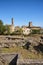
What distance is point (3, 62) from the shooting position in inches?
279

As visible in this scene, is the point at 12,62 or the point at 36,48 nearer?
the point at 12,62

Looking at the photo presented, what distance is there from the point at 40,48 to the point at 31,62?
720cm

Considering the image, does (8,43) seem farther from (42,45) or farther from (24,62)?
(24,62)

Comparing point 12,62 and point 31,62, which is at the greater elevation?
point 31,62

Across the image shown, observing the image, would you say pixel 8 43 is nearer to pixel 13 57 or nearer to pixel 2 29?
pixel 13 57

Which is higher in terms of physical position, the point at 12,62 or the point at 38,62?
the point at 38,62

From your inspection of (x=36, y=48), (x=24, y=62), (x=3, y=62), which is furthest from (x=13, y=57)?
(x=36, y=48)

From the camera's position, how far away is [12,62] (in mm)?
7562

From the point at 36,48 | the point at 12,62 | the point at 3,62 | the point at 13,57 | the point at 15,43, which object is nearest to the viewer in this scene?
the point at 3,62

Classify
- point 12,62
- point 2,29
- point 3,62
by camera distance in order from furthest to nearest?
point 2,29 → point 12,62 → point 3,62

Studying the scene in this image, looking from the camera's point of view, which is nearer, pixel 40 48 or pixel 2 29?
pixel 40 48

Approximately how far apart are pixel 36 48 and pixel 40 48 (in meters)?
0.35

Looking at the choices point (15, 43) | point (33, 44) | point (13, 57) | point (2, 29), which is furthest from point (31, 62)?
point (2, 29)

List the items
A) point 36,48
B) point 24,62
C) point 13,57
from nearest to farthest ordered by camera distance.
Answer: point 24,62, point 13,57, point 36,48
